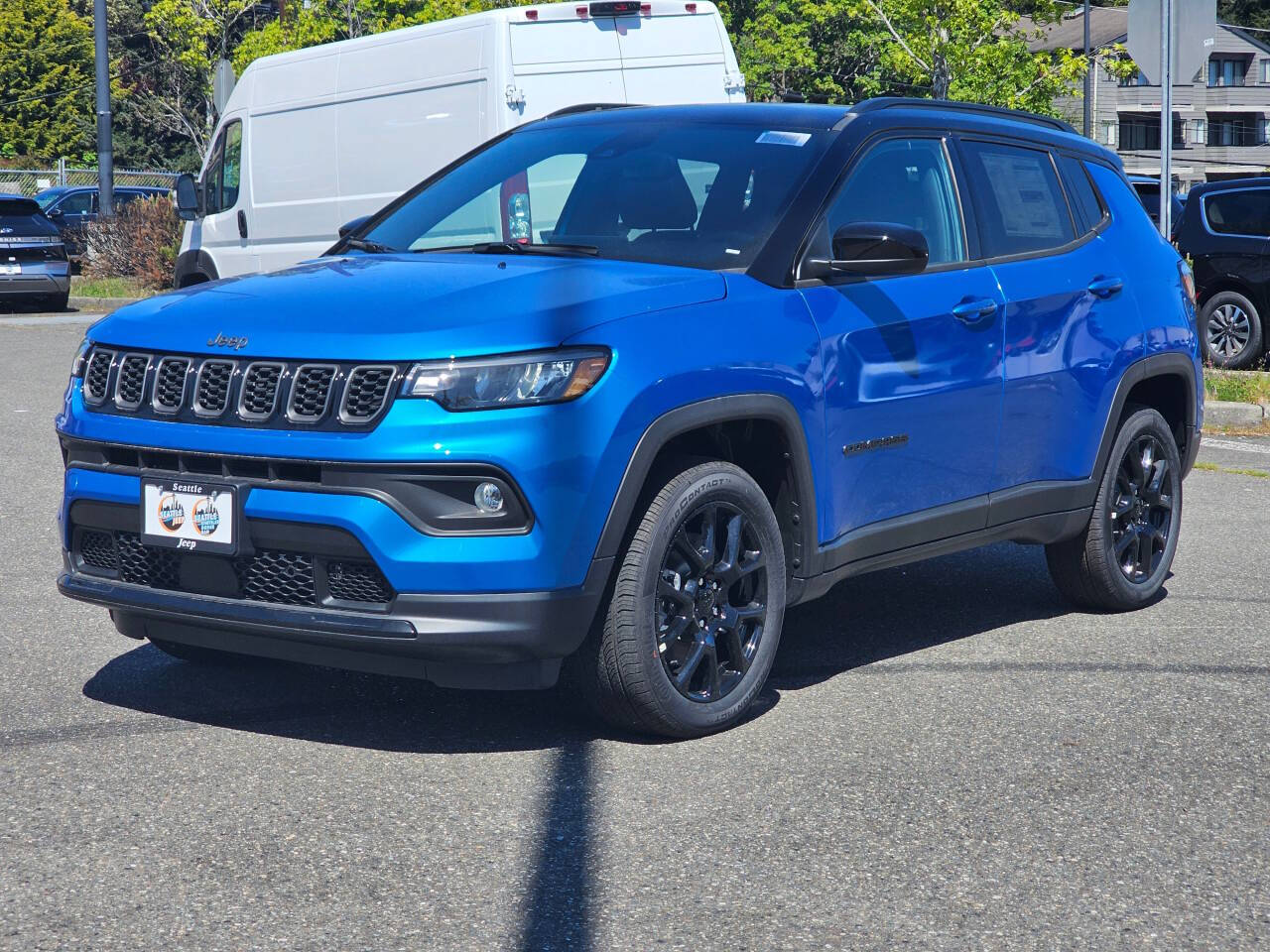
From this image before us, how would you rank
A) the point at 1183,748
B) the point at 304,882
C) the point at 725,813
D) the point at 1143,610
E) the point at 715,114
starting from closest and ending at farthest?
the point at 304,882
the point at 725,813
the point at 1183,748
the point at 715,114
the point at 1143,610

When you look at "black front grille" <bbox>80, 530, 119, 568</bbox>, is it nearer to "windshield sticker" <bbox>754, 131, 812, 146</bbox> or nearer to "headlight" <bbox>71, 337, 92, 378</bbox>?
"headlight" <bbox>71, 337, 92, 378</bbox>

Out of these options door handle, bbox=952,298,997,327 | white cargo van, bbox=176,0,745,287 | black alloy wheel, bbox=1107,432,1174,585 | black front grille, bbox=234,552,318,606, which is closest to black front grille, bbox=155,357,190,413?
black front grille, bbox=234,552,318,606

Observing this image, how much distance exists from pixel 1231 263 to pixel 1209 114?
244 ft

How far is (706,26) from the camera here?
40.5ft

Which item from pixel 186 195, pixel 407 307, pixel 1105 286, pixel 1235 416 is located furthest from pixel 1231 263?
pixel 407 307

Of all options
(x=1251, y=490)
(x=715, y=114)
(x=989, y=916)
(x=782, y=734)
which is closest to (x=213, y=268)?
(x=1251, y=490)

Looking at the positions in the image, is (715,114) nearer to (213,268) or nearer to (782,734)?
(782,734)

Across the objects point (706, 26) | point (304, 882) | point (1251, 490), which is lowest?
point (1251, 490)

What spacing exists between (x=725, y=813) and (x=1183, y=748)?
55.0 inches

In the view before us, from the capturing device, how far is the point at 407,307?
4.24 m

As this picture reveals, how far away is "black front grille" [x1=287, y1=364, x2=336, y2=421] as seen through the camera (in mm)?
4066

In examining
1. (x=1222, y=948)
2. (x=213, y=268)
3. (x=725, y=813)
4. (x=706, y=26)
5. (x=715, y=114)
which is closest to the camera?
(x=1222, y=948)

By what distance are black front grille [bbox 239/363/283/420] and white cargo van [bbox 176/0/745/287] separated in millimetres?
7663

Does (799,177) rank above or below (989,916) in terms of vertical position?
above
